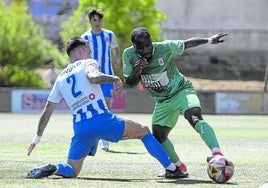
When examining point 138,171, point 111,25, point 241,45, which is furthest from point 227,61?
point 138,171

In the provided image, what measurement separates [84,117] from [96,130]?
0.21 metres

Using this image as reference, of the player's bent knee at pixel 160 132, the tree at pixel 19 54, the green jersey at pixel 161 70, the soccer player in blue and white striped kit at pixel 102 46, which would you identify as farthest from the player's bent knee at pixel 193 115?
the tree at pixel 19 54

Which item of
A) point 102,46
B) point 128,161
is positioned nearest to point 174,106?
point 128,161

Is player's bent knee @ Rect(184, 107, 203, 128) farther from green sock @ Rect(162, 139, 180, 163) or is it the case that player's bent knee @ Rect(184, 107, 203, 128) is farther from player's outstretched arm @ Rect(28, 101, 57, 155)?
player's outstretched arm @ Rect(28, 101, 57, 155)

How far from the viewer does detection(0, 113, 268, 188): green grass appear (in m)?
10.4

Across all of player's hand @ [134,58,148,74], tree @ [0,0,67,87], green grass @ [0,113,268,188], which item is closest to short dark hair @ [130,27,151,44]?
player's hand @ [134,58,148,74]

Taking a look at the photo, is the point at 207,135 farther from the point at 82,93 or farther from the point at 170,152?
the point at 82,93

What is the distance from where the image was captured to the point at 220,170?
10352 millimetres

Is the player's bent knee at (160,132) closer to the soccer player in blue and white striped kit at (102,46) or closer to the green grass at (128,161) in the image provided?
the green grass at (128,161)

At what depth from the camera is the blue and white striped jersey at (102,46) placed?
1642 centimetres

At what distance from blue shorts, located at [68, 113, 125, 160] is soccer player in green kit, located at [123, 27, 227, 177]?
0.76m

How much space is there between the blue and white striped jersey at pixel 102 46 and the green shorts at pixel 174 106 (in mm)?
4857

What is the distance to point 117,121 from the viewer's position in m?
10.8

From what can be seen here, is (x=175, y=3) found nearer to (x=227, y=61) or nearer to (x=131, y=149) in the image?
(x=227, y=61)
